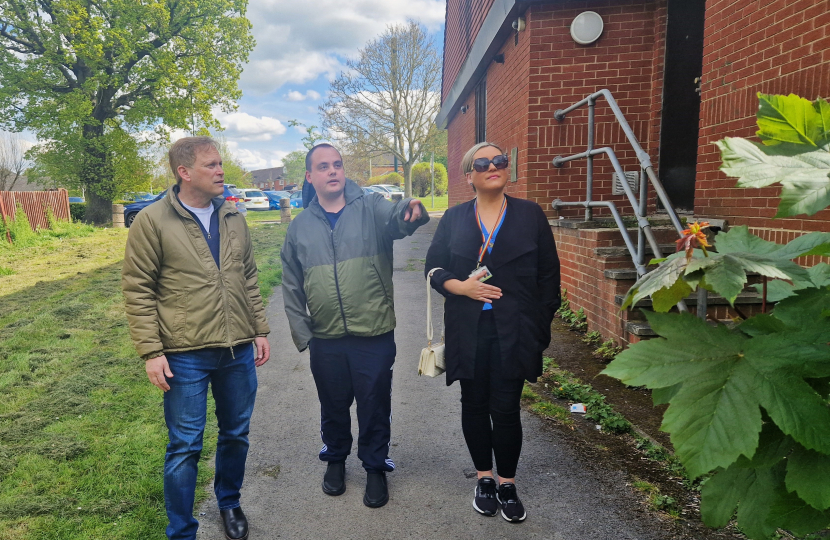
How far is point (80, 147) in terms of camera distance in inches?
939

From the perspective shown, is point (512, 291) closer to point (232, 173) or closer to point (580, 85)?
point (580, 85)

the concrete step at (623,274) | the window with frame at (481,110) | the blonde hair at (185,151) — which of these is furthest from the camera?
the window with frame at (481,110)

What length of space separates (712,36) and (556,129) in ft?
7.44

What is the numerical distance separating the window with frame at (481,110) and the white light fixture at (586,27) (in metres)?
4.38

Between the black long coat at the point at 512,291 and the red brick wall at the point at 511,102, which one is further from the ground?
the red brick wall at the point at 511,102

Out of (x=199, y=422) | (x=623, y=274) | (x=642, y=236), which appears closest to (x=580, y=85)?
(x=642, y=236)

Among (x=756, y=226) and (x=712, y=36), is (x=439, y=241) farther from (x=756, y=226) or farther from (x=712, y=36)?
(x=712, y=36)

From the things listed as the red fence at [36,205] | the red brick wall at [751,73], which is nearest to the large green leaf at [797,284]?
the red brick wall at [751,73]

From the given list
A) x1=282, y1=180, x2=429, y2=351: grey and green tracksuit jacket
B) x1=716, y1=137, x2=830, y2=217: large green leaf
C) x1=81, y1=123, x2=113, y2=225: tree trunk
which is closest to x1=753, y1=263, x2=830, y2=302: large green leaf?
x1=716, y1=137, x2=830, y2=217: large green leaf

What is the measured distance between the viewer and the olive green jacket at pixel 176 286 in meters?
2.65

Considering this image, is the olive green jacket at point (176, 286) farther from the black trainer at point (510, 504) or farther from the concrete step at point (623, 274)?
the concrete step at point (623, 274)

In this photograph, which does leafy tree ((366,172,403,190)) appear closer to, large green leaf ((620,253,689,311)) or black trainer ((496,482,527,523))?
black trainer ((496,482,527,523))

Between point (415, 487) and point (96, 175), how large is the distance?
25.3 m

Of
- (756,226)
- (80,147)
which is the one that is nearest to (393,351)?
(756,226)
